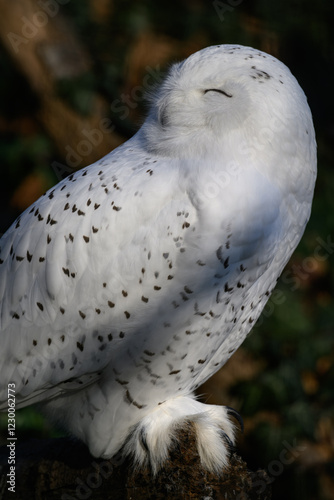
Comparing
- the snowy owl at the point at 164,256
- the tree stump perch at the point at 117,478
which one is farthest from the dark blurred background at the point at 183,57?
the snowy owl at the point at 164,256

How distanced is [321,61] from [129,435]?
3.39 metres

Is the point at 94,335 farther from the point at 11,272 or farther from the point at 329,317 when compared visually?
the point at 329,317

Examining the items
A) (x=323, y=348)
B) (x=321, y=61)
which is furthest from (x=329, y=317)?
(x=321, y=61)

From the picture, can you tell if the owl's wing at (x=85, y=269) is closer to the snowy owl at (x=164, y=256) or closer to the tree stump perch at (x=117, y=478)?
the snowy owl at (x=164, y=256)

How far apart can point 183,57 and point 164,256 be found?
10.3 ft

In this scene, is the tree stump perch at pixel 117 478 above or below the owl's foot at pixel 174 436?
below

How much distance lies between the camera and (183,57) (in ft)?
14.8

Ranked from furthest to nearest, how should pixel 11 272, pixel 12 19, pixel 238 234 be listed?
pixel 12 19
pixel 11 272
pixel 238 234

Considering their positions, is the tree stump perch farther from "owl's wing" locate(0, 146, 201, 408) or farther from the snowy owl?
"owl's wing" locate(0, 146, 201, 408)

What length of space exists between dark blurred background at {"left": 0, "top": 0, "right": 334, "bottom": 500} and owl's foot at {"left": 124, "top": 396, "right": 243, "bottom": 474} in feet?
5.80

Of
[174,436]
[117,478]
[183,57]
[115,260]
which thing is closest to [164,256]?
[115,260]

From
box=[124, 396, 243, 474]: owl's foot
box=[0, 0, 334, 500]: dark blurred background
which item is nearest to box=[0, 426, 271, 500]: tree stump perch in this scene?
box=[124, 396, 243, 474]: owl's foot

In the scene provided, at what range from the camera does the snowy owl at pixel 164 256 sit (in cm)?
165

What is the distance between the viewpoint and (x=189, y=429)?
1.80m
